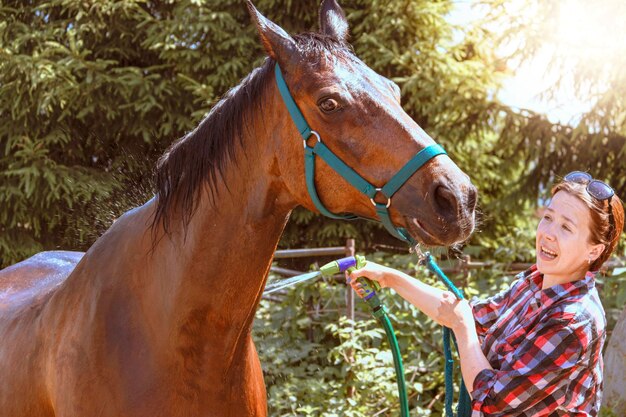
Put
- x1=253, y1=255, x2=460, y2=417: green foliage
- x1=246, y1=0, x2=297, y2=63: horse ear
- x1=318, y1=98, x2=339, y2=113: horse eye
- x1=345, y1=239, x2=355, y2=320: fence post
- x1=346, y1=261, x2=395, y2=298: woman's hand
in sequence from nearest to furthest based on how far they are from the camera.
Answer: x1=318, y1=98, x2=339, y2=113: horse eye
x1=246, y1=0, x2=297, y2=63: horse ear
x1=346, y1=261, x2=395, y2=298: woman's hand
x1=253, y1=255, x2=460, y2=417: green foliage
x1=345, y1=239, x2=355, y2=320: fence post

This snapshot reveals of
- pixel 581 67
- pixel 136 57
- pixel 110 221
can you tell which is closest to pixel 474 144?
pixel 581 67

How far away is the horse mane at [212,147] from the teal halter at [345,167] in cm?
11

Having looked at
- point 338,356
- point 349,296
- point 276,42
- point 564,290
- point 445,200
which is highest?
point 276,42

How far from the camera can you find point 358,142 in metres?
1.97

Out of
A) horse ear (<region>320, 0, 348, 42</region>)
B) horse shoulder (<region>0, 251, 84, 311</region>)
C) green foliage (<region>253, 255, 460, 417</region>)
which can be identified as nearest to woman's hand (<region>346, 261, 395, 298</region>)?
horse ear (<region>320, 0, 348, 42</region>)

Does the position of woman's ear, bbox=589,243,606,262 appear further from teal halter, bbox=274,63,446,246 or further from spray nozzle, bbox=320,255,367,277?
spray nozzle, bbox=320,255,367,277

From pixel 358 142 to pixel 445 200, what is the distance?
304 millimetres

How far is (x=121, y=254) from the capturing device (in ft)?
7.46

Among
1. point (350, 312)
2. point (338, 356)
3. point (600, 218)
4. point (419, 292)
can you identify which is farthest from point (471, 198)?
point (350, 312)

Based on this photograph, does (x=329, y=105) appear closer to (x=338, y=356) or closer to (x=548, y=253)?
(x=548, y=253)

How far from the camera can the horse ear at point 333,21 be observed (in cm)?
236

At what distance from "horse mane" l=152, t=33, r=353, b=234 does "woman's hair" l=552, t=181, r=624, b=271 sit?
31.5 inches

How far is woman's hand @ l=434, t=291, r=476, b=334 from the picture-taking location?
2.14m

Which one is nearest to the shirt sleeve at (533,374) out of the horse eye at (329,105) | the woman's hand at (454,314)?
the woman's hand at (454,314)
